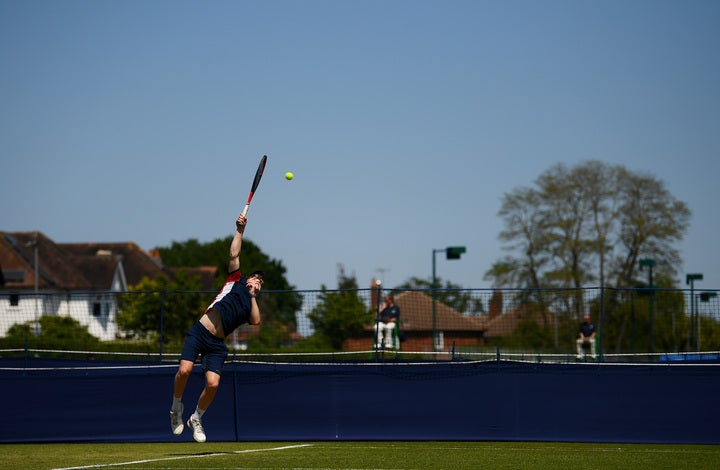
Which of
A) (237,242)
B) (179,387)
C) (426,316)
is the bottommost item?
(179,387)

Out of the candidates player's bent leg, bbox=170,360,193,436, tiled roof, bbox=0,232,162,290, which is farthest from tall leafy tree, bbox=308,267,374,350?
tiled roof, bbox=0,232,162,290

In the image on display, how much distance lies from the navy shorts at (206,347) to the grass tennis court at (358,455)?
3.49 feet

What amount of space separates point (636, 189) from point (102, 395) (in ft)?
152

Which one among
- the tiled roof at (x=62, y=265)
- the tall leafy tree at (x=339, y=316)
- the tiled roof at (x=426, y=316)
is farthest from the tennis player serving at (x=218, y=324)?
the tiled roof at (x=62, y=265)

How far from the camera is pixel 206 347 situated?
1220 cm

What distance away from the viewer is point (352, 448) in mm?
13586

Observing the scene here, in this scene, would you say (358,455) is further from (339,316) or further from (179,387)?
(339,316)

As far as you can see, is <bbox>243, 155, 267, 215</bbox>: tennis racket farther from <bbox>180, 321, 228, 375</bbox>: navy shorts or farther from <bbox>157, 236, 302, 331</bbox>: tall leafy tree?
<bbox>157, 236, 302, 331</bbox>: tall leafy tree

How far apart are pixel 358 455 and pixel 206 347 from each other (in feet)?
7.27

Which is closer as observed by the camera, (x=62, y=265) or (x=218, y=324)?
(x=218, y=324)

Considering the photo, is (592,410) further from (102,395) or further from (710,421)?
(102,395)

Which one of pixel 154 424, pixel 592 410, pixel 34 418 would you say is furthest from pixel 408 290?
pixel 34 418

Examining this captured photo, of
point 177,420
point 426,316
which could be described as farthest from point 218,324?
point 426,316

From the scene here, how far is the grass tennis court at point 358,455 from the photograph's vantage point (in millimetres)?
10836
